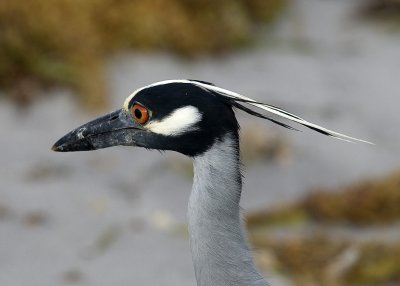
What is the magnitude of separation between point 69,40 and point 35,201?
1.95 metres

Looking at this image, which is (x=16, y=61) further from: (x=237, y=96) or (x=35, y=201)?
(x=237, y=96)

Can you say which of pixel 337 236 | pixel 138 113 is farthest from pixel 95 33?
→ pixel 138 113

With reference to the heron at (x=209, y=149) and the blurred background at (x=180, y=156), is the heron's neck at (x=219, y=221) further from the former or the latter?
the blurred background at (x=180, y=156)

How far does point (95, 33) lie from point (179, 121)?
510cm

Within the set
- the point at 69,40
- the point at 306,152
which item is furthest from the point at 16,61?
the point at 306,152

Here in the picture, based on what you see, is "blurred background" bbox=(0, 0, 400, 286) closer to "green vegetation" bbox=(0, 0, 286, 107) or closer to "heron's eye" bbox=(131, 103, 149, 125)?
"green vegetation" bbox=(0, 0, 286, 107)

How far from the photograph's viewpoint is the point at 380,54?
347 inches

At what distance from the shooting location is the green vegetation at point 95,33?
729 cm

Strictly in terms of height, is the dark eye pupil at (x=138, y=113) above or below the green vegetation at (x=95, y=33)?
below

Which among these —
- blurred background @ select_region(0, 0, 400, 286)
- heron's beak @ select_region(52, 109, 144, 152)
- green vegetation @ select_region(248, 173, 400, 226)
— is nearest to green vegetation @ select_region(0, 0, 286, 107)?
blurred background @ select_region(0, 0, 400, 286)

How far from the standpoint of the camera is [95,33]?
793 centimetres

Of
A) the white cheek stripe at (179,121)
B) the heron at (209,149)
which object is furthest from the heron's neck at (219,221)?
the white cheek stripe at (179,121)

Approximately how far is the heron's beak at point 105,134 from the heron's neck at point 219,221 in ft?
0.97

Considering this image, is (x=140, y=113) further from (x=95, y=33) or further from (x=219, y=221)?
(x=95, y=33)
